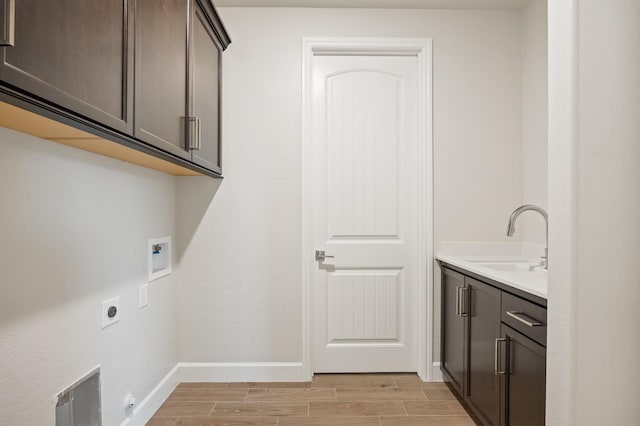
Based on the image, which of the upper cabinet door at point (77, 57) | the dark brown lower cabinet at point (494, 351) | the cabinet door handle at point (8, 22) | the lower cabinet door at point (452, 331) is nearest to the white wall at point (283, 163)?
the lower cabinet door at point (452, 331)

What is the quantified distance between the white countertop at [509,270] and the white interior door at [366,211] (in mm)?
402

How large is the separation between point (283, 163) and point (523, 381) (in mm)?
1859

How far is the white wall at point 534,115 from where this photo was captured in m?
2.52

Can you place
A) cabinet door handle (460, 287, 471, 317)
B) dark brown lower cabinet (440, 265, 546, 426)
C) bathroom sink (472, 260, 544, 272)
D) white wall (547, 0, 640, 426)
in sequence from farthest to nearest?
bathroom sink (472, 260, 544, 272) → cabinet door handle (460, 287, 471, 317) → dark brown lower cabinet (440, 265, 546, 426) → white wall (547, 0, 640, 426)

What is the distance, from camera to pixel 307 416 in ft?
7.46

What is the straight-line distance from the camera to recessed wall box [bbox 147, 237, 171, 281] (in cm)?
229

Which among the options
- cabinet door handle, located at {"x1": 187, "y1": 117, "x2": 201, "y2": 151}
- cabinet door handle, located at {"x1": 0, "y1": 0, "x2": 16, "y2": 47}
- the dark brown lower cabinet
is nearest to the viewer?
cabinet door handle, located at {"x1": 0, "y1": 0, "x2": 16, "y2": 47}

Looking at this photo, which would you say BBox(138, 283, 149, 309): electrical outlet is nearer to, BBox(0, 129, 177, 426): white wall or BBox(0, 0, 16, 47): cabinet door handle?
BBox(0, 129, 177, 426): white wall

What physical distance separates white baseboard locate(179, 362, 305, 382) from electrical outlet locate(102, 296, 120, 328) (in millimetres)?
1004

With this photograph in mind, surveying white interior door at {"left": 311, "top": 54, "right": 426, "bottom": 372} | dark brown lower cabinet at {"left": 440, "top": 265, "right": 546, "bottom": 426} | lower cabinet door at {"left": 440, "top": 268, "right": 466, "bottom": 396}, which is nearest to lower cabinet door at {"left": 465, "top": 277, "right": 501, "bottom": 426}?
dark brown lower cabinet at {"left": 440, "top": 265, "right": 546, "bottom": 426}

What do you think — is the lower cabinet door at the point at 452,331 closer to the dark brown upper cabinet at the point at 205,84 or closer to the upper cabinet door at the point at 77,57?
the dark brown upper cabinet at the point at 205,84

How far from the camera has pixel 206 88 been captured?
233 centimetres

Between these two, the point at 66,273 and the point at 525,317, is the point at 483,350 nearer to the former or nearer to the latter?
the point at 525,317

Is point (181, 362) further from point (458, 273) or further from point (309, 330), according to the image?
point (458, 273)
